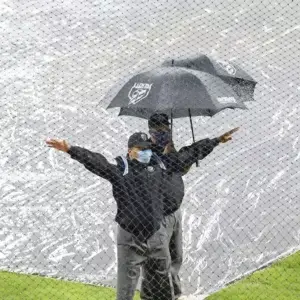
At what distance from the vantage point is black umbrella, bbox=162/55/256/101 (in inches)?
259

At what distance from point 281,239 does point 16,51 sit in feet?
21.3

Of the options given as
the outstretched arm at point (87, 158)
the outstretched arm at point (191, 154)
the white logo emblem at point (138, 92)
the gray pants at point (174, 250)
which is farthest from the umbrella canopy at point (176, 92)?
the gray pants at point (174, 250)

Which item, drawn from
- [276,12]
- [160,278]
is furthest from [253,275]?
[276,12]

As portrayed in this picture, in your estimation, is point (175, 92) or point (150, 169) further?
point (175, 92)

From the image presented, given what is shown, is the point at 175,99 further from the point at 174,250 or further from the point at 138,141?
the point at 174,250

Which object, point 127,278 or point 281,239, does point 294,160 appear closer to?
point 281,239

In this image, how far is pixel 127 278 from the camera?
19.0ft

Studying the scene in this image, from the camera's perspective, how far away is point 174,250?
20.9ft

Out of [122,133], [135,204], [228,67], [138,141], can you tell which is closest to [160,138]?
[138,141]

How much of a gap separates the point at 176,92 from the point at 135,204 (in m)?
0.99

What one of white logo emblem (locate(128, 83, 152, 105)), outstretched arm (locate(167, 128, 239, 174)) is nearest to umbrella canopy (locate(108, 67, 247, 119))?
white logo emblem (locate(128, 83, 152, 105))

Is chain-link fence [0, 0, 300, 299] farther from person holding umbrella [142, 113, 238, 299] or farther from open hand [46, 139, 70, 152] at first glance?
open hand [46, 139, 70, 152]

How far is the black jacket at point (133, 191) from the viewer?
18.4 ft

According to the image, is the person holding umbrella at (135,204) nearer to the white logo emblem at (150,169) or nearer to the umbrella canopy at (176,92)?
the white logo emblem at (150,169)
